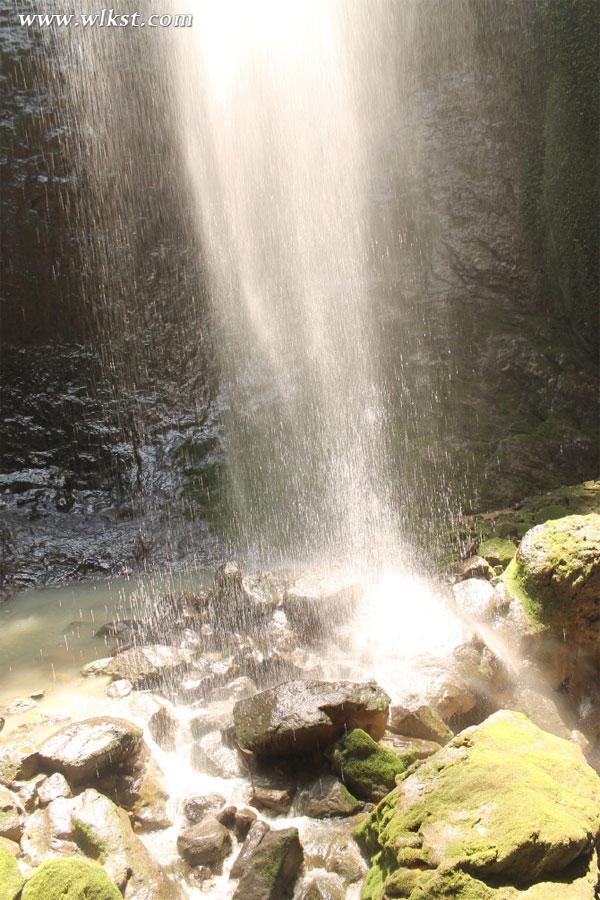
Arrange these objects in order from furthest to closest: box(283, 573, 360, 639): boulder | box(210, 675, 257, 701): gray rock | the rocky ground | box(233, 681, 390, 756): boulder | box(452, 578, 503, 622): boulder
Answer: box(283, 573, 360, 639): boulder, box(452, 578, 503, 622): boulder, box(210, 675, 257, 701): gray rock, box(233, 681, 390, 756): boulder, the rocky ground

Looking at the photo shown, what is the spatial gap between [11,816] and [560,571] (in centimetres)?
397

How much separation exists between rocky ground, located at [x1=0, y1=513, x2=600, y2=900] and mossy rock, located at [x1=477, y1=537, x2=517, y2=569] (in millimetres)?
1000

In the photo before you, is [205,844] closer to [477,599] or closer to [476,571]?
[477,599]

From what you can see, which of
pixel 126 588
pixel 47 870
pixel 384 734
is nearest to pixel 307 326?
pixel 126 588

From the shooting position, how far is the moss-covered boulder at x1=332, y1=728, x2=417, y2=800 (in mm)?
3588

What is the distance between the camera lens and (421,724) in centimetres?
414

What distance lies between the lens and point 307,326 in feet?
39.9

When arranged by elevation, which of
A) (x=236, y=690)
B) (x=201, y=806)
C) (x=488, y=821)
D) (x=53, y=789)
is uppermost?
(x=488, y=821)

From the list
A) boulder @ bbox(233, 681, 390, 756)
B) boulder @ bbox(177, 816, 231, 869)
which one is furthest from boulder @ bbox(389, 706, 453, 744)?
boulder @ bbox(177, 816, 231, 869)

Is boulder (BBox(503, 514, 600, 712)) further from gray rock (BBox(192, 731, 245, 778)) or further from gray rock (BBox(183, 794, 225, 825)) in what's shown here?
gray rock (BBox(183, 794, 225, 825))

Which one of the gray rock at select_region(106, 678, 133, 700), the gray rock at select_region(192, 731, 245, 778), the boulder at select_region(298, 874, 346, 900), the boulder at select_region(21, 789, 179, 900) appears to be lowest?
the gray rock at select_region(192, 731, 245, 778)

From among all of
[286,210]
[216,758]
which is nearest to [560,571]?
[216,758]

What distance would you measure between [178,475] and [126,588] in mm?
3194

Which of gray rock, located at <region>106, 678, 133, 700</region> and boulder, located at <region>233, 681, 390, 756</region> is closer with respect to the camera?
boulder, located at <region>233, 681, 390, 756</region>
